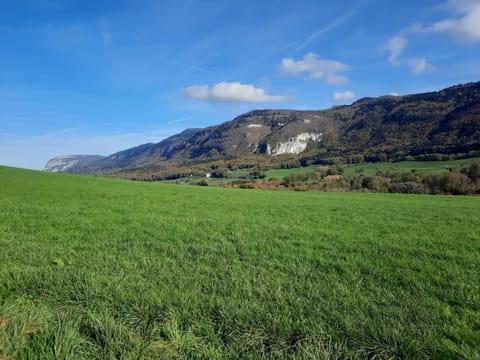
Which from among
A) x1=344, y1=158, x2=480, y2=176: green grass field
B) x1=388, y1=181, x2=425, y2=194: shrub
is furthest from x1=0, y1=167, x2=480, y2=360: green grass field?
x1=344, y1=158, x2=480, y2=176: green grass field

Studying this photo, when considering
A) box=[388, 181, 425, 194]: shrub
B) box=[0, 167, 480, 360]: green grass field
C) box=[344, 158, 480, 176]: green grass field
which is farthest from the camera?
box=[344, 158, 480, 176]: green grass field

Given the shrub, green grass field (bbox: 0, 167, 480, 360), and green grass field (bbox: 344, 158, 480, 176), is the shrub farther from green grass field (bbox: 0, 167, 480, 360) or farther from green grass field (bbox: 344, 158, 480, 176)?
green grass field (bbox: 0, 167, 480, 360)

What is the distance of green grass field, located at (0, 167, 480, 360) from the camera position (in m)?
2.71

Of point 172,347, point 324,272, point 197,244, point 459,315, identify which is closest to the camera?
point 172,347

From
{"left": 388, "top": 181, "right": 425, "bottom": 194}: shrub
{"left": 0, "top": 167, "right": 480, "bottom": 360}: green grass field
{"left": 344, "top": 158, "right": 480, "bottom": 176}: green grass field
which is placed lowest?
{"left": 388, "top": 181, "right": 425, "bottom": 194}: shrub

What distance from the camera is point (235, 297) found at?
3.77 metres

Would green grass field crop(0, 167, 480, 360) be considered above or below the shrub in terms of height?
above

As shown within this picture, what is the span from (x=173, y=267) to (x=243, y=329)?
2.31 m

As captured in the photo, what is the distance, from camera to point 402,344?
278 centimetres

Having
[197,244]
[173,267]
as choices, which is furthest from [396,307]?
[197,244]

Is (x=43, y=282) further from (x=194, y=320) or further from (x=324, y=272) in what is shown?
(x=324, y=272)

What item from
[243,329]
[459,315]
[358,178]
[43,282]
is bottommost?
[358,178]

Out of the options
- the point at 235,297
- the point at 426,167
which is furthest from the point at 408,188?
the point at 235,297

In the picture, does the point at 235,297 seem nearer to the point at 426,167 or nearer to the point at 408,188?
the point at 408,188
